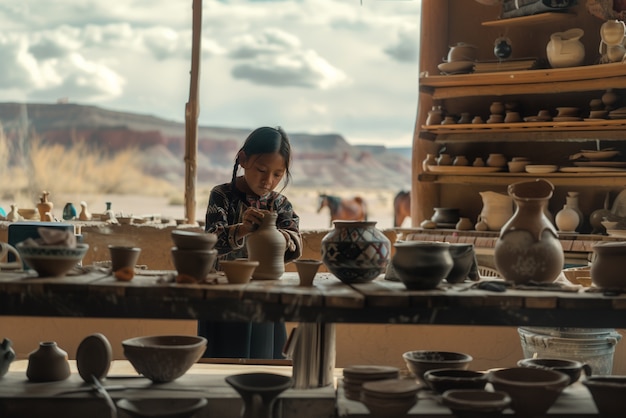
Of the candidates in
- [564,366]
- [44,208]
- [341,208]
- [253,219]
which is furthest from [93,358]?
[341,208]

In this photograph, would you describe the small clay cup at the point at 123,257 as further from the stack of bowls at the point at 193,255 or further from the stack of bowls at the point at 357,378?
the stack of bowls at the point at 357,378

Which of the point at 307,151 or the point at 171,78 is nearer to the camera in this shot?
the point at 171,78

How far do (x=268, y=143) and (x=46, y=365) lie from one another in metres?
1.28

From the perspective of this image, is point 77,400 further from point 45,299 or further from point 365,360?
point 365,360

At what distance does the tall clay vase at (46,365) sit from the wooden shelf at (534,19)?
4.20 metres

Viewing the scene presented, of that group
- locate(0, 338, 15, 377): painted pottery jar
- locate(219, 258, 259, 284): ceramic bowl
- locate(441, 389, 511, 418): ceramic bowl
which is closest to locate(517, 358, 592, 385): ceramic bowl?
locate(441, 389, 511, 418): ceramic bowl

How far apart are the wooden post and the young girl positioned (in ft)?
7.05

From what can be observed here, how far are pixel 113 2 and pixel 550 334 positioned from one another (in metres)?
11.4

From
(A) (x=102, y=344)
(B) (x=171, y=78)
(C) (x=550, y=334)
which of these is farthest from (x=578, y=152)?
(B) (x=171, y=78)

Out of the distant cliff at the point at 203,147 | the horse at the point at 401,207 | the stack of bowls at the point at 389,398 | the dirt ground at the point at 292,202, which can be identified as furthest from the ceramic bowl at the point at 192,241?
the dirt ground at the point at 292,202

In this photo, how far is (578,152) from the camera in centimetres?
591

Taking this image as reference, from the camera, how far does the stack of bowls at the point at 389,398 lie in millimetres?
2609

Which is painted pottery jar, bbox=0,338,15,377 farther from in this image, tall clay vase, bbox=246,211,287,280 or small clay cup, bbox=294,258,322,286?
small clay cup, bbox=294,258,322,286

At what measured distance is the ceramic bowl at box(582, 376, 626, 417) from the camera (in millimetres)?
2697
